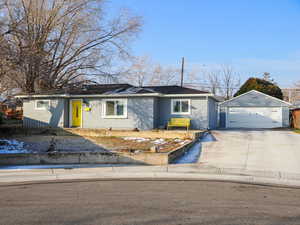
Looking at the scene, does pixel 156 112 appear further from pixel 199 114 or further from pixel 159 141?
pixel 159 141

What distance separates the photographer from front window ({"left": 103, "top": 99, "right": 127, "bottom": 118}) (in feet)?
74.1

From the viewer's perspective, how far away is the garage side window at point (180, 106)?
22.3 metres

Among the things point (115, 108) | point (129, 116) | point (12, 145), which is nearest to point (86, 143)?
point (129, 116)

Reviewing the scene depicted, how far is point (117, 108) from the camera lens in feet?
74.8

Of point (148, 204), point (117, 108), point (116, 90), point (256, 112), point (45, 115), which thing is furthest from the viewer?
point (256, 112)

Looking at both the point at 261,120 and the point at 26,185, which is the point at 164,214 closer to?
the point at 26,185

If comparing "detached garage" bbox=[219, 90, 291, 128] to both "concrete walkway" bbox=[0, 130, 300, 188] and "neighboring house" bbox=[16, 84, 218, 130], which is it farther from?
"concrete walkway" bbox=[0, 130, 300, 188]

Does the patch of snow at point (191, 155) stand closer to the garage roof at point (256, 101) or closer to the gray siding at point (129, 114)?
the gray siding at point (129, 114)

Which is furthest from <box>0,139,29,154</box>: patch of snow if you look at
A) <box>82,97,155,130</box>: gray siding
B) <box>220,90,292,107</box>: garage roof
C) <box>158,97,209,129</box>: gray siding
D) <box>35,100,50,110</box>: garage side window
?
<box>220,90,292,107</box>: garage roof

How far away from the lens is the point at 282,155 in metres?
14.0

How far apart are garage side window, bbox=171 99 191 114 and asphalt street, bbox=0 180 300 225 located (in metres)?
13.1

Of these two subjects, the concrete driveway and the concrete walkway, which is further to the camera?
the concrete driveway

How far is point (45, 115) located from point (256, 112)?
18.1 metres

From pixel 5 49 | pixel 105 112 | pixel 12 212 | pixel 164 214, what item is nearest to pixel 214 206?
pixel 164 214
